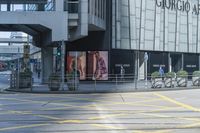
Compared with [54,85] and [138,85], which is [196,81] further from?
[54,85]

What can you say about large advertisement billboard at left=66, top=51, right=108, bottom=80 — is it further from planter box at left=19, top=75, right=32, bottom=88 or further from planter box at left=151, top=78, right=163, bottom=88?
planter box at left=19, top=75, right=32, bottom=88

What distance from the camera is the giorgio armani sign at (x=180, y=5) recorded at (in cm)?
5322

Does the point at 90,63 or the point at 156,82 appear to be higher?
the point at 90,63

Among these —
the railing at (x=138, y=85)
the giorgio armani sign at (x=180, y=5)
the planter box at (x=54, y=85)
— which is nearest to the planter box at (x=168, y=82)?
the railing at (x=138, y=85)

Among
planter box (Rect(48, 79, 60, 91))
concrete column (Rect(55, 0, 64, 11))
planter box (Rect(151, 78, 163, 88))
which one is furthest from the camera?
concrete column (Rect(55, 0, 64, 11))

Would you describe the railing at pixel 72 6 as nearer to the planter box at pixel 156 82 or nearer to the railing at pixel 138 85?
the railing at pixel 138 85

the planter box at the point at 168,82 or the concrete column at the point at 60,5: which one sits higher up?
the concrete column at the point at 60,5

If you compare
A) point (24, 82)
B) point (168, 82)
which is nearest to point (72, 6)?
point (24, 82)

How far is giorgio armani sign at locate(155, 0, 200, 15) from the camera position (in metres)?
53.2

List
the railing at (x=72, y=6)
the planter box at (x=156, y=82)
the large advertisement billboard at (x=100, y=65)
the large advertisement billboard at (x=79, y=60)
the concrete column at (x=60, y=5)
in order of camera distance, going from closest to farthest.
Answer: the planter box at (x=156, y=82) → the concrete column at (x=60, y=5) → the railing at (x=72, y=6) → the large advertisement billboard at (x=100, y=65) → the large advertisement billboard at (x=79, y=60)

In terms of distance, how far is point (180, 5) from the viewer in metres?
55.8

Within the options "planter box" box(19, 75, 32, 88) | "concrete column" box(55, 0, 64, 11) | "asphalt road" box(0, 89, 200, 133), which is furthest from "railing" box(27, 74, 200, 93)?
"asphalt road" box(0, 89, 200, 133)

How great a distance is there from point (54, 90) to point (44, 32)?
1493cm

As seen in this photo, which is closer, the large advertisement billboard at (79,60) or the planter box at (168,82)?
the planter box at (168,82)
